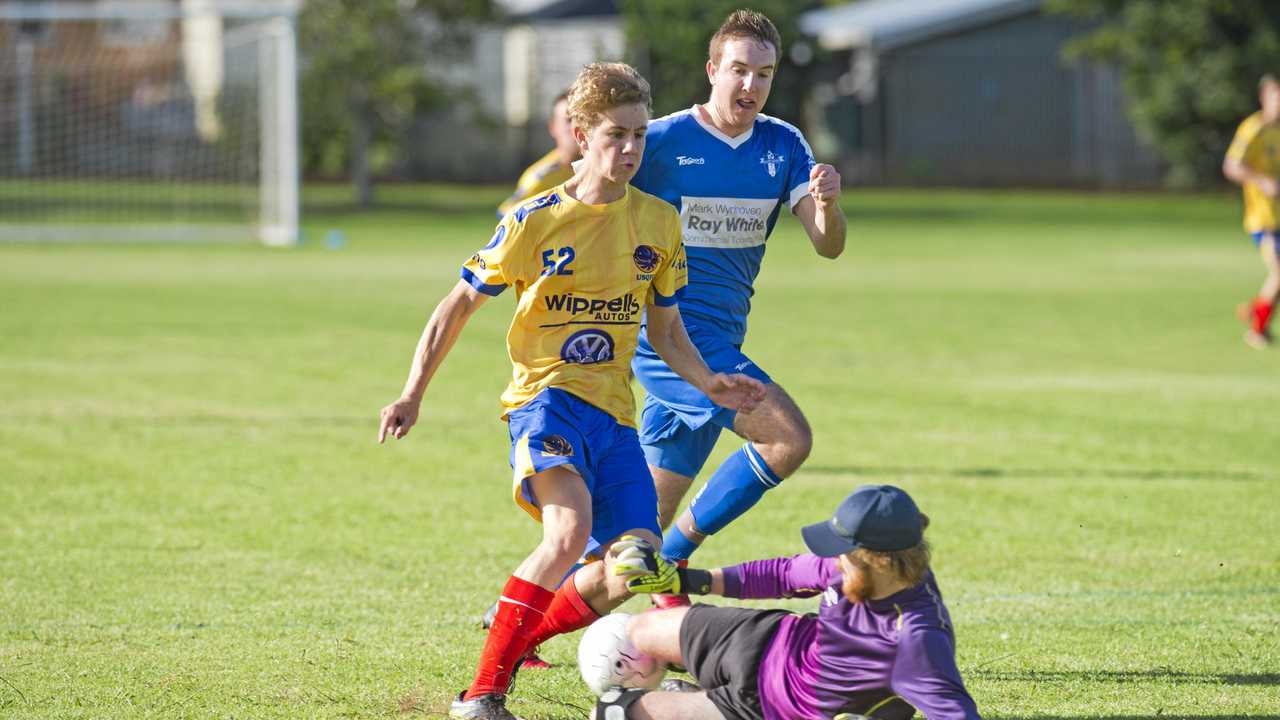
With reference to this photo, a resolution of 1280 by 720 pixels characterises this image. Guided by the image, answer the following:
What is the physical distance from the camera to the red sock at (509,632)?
5.05m

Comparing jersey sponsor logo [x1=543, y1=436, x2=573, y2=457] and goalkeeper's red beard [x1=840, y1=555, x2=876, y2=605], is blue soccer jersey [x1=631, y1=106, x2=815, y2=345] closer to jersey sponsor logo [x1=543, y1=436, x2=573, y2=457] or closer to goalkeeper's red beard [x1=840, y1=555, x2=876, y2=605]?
jersey sponsor logo [x1=543, y1=436, x2=573, y2=457]

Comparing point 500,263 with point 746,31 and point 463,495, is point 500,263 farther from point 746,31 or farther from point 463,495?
point 463,495

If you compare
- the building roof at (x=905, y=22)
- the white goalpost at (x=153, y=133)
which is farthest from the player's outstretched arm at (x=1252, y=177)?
the building roof at (x=905, y=22)

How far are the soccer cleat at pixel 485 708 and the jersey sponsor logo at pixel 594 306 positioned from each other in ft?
3.99

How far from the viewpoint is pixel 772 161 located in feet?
21.0

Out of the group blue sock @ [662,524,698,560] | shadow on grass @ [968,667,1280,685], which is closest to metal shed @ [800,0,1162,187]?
blue sock @ [662,524,698,560]

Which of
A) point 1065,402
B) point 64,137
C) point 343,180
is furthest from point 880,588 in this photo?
point 343,180

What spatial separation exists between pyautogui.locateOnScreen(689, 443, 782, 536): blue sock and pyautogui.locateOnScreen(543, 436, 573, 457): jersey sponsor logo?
1035 mm

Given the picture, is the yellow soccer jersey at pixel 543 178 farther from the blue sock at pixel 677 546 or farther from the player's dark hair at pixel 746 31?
the blue sock at pixel 677 546

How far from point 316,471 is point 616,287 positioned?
184 inches

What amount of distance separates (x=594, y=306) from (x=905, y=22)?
45.5 m

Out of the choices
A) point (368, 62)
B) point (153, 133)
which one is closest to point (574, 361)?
point (368, 62)

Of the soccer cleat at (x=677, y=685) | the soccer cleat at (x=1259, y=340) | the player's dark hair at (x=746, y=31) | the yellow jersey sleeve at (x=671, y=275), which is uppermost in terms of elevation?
the player's dark hair at (x=746, y=31)

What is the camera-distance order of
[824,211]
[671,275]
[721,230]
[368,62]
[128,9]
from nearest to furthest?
[671,275], [824,211], [721,230], [128,9], [368,62]
